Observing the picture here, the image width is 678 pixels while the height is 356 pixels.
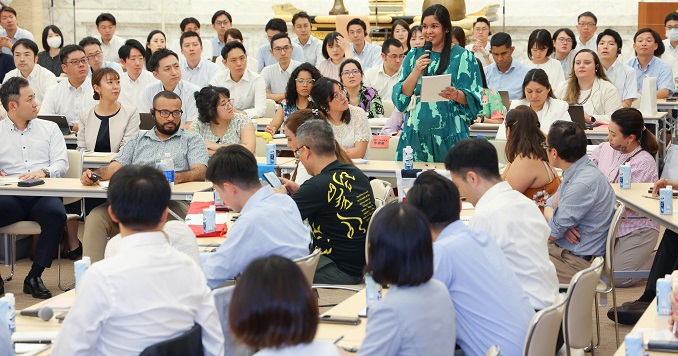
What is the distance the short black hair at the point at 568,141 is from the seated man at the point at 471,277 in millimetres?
2063

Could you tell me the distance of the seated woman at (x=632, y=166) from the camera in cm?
592

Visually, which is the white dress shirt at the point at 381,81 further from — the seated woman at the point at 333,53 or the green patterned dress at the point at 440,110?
the green patterned dress at the point at 440,110

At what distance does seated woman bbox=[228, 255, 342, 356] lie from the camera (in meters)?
2.32

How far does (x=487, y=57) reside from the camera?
11.5m

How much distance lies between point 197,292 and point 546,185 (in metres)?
3.01

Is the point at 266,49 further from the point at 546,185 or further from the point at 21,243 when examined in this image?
the point at 546,185

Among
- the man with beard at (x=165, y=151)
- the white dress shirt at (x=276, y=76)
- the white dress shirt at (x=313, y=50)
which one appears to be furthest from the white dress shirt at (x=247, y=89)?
the man with beard at (x=165, y=151)

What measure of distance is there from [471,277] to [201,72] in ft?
26.1

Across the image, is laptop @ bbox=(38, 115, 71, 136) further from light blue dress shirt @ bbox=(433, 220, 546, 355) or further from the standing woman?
light blue dress shirt @ bbox=(433, 220, 546, 355)

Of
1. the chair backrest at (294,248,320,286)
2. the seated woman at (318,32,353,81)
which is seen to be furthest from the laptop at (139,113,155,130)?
the chair backrest at (294,248,320,286)

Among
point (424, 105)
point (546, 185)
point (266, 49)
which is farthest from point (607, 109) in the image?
point (266, 49)

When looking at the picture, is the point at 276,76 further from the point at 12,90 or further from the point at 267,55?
the point at 12,90

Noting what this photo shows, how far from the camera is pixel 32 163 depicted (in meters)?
7.02

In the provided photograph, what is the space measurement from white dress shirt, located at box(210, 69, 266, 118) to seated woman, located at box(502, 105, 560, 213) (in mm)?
4562
